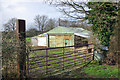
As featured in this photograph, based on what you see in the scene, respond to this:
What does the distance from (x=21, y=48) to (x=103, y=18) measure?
5.69 meters

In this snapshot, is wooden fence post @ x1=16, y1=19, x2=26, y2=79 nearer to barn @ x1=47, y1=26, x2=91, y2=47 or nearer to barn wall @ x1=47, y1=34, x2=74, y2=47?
barn @ x1=47, y1=26, x2=91, y2=47

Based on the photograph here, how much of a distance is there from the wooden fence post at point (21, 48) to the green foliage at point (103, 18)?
5194 millimetres

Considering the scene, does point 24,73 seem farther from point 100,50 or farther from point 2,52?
point 100,50

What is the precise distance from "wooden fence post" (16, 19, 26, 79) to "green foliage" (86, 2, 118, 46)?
17.0 ft

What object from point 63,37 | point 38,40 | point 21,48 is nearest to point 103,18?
point 38,40

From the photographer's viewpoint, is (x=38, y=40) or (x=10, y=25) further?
(x=38, y=40)

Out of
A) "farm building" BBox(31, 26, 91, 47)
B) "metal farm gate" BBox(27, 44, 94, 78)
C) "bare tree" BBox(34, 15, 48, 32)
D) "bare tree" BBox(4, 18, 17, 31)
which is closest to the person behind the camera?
"bare tree" BBox(4, 18, 17, 31)

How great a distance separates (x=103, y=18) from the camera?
7582mm

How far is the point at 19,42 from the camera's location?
3.65 meters

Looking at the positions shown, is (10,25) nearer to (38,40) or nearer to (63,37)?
(38,40)

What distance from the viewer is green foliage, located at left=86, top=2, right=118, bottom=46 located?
748cm

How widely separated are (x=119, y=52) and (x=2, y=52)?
610cm

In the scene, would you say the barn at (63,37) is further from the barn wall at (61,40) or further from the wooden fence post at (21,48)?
the wooden fence post at (21,48)

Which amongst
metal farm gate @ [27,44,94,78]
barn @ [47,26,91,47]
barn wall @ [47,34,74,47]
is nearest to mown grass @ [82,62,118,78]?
metal farm gate @ [27,44,94,78]
